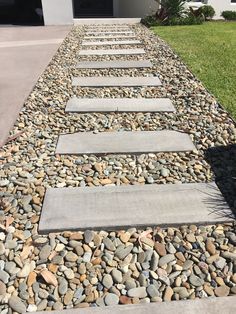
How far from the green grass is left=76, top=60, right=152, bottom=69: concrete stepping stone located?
3.47ft

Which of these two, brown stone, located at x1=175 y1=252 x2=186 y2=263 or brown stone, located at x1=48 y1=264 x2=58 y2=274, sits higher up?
brown stone, located at x1=48 y1=264 x2=58 y2=274

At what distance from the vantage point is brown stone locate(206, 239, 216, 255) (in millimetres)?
2890

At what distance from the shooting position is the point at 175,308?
242 centimetres

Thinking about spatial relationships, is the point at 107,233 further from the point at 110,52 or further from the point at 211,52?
the point at 211,52

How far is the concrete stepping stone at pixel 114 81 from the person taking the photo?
22.4 ft

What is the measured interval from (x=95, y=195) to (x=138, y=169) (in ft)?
2.31

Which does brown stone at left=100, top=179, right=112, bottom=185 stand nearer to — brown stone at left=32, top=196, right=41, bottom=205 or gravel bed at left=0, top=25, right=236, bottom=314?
gravel bed at left=0, top=25, right=236, bottom=314

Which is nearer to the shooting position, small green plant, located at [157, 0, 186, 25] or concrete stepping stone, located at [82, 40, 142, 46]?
concrete stepping stone, located at [82, 40, 142, 46]

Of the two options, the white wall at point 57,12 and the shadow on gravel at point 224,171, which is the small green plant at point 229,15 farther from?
the shadow on gravel at point 224,171

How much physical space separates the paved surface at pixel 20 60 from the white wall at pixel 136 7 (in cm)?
382

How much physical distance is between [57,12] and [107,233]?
1396 cm

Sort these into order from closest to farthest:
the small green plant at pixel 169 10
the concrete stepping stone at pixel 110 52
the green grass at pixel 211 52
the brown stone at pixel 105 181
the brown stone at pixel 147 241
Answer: the brown stone at pixel 147 241 < the brown stone at pixel 105 181 < the green grass at pixel 211 52 < the concrete stepping stone at pixel 110 52 < the small green plant at pixel 169 10

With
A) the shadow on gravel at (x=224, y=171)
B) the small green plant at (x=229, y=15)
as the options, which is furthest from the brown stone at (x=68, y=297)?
the small green plant at (x=229, y=15)

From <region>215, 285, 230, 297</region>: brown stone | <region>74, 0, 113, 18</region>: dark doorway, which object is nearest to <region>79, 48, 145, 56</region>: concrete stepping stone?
<region>215, 285, 230, 297</region>: brown stone
